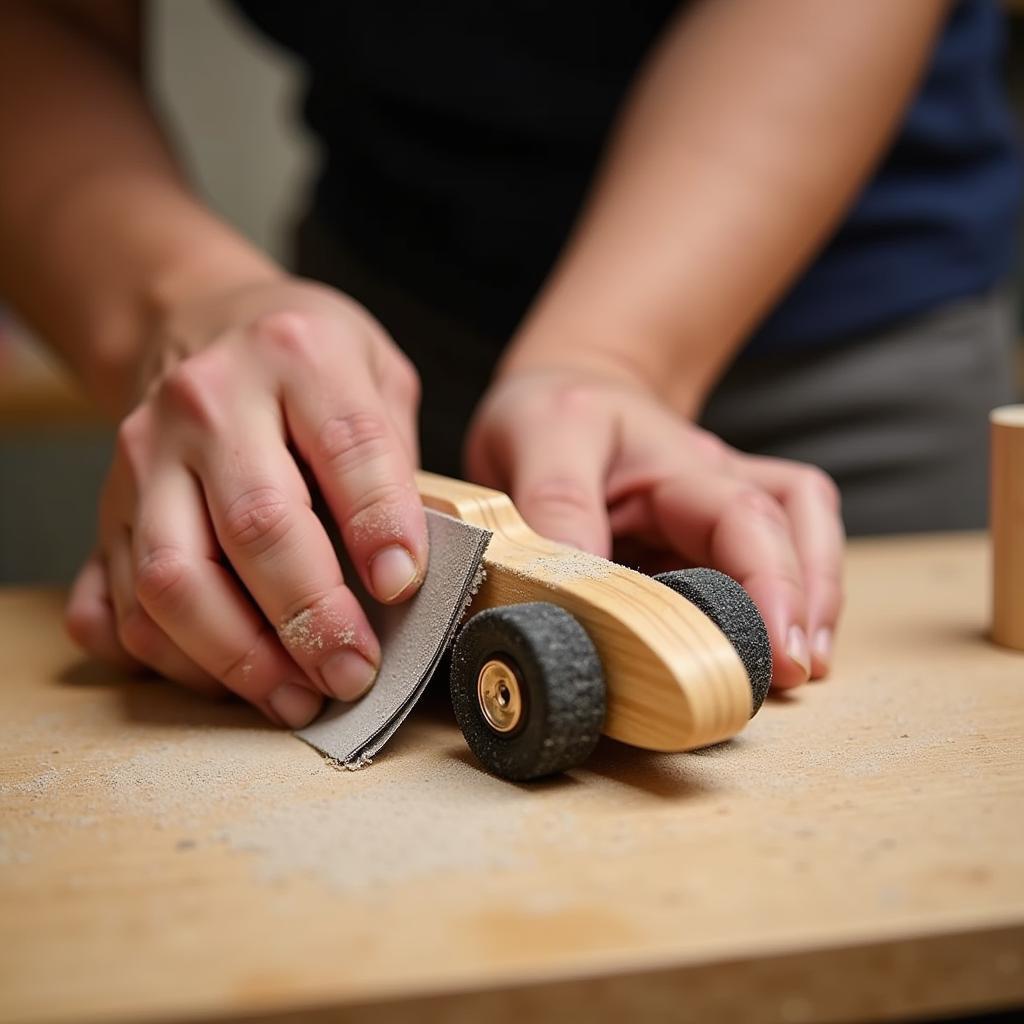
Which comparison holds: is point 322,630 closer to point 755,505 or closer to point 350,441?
point 350,441

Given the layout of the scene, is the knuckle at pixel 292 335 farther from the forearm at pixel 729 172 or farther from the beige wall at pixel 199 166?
the beige wall at pixel 199 166

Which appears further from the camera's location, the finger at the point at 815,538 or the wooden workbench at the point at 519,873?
the finger at the point at 815,538

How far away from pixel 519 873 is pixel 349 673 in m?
0.27

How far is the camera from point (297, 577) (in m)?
0.84

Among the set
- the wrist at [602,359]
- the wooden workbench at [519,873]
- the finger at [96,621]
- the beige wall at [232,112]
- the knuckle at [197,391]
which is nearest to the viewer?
the wooden workbench at [519,873]

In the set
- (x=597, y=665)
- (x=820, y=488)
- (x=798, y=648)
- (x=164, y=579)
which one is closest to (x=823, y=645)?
(x=798, y=648)

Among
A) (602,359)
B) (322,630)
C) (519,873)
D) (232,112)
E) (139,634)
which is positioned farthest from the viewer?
(232,112)

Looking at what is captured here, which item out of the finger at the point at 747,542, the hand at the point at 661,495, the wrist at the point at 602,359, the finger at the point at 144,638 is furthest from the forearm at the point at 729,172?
the finger at the point at 144,638

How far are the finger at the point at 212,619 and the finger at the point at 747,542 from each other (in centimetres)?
32

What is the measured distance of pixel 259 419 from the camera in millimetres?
902

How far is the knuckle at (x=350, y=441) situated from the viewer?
880 millimetres

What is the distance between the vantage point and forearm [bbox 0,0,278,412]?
1.19 metres

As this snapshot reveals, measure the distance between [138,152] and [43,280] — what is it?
179mm

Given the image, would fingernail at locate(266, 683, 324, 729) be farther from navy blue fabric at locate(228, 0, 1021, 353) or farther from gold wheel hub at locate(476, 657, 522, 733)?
navy blue fabric at locate(228, 0, 1021, 353)
